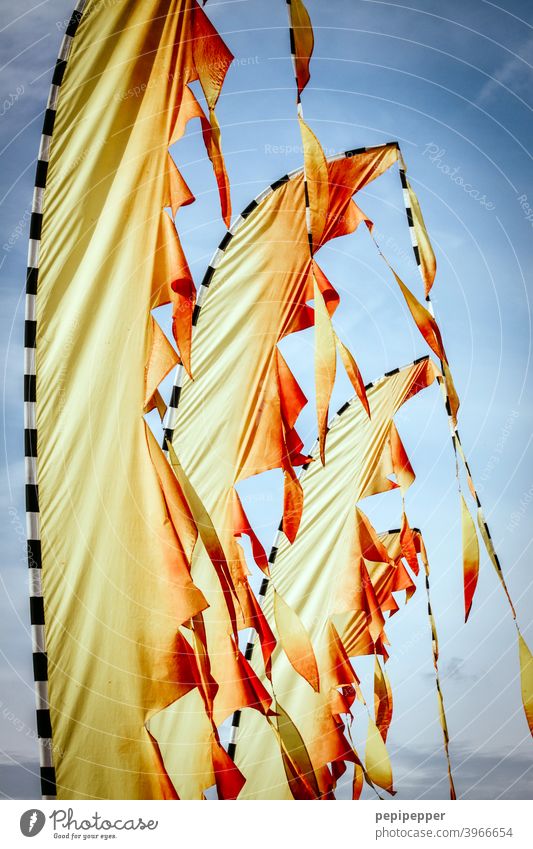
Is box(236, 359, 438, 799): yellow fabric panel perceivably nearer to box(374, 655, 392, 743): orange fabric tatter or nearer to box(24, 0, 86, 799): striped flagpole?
box(374, 655, 392, 743): orange fabric tatter

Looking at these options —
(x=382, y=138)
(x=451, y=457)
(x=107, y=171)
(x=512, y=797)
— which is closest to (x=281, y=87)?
(x=382, y=138)

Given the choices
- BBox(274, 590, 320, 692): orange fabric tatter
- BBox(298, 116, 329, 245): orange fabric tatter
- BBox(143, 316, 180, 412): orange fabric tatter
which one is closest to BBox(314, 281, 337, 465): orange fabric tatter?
BBox(298, 116, 329, 245): orange fabric tatter

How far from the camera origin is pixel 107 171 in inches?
71.9

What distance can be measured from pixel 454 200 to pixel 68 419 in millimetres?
1448

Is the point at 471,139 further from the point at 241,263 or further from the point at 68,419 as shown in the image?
the point at 68,419

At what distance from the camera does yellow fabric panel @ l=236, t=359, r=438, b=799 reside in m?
3.05

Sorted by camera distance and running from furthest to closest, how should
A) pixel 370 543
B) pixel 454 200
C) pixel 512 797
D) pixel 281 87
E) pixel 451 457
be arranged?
1. pixel 370 543
2. pixel 451 457
3. pixel 454 200
4. pixel 281 87
5. pixel 512 797

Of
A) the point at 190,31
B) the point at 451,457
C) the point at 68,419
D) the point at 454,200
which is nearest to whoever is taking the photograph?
the point at 68,419

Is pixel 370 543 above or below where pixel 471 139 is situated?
below

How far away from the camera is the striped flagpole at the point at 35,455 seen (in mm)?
1660

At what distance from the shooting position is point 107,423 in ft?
5.96

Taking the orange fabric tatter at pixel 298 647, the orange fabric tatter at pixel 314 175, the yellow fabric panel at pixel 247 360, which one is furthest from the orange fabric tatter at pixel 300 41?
the orange fabric tatter at pixel 298 647
